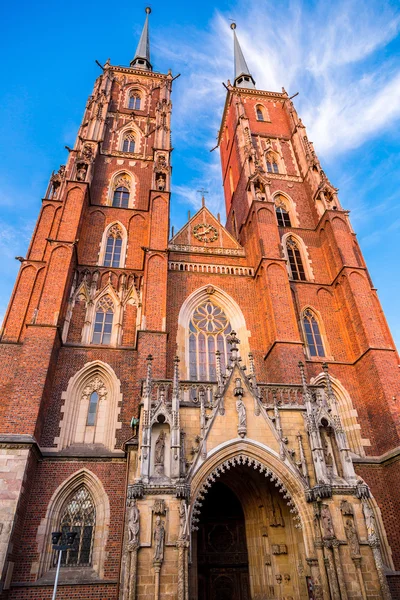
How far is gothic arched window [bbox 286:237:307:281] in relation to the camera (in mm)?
21281

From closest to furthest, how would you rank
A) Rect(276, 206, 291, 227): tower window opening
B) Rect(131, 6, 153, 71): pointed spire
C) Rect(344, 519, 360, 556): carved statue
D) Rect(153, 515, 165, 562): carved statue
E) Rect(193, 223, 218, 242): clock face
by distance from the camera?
Rect(153, 515, 165, 562): carved statue < Rect(344, 519, 360, 556): carved statue < Rect(193, 223, 218, 242): clock face < Rect(276, 206, 291, 227): tower window opening < Rect(131, 6, 153, 71): pointed spire

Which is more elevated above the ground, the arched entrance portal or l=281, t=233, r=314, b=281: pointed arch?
l=281, t=233, r=314, b=281: pointed arch

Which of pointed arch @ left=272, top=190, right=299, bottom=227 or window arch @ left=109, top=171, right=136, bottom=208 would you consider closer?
window arch @ left=109, top=171, right=136, bottom=208

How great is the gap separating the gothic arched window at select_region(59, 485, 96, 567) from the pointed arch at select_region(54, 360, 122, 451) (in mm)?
1664

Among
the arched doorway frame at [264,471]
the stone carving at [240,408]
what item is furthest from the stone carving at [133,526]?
the stone carving at [240,408]

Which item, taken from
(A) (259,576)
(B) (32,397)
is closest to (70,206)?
(B) (32,397)

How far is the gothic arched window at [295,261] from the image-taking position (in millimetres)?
21281

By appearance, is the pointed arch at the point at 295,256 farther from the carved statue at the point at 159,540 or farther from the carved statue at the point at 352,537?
the carved statue at the point at 159,540

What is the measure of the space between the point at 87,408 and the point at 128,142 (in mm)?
17887

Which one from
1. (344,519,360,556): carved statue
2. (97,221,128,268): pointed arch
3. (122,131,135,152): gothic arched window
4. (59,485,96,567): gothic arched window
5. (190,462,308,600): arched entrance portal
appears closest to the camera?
(344,519,360,556): carved statue

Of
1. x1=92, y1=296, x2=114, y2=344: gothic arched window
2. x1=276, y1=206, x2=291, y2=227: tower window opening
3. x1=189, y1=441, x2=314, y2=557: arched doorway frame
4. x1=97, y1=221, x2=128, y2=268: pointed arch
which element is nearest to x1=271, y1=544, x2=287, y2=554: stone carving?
x1=189, y1=441, x2=314, y2=557: arched doorway frame

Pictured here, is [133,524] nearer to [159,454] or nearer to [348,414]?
[159,454]

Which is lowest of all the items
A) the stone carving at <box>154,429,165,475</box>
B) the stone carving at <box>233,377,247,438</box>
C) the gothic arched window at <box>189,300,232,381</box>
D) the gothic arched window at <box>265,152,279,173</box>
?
the stone carving at <box>154,429,165,475</box>

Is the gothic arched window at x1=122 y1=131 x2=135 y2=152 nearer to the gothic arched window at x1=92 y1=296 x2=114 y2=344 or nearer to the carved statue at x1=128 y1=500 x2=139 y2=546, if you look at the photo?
the gothic arched window at x1=92 y1=296 x2=114 y2=344
